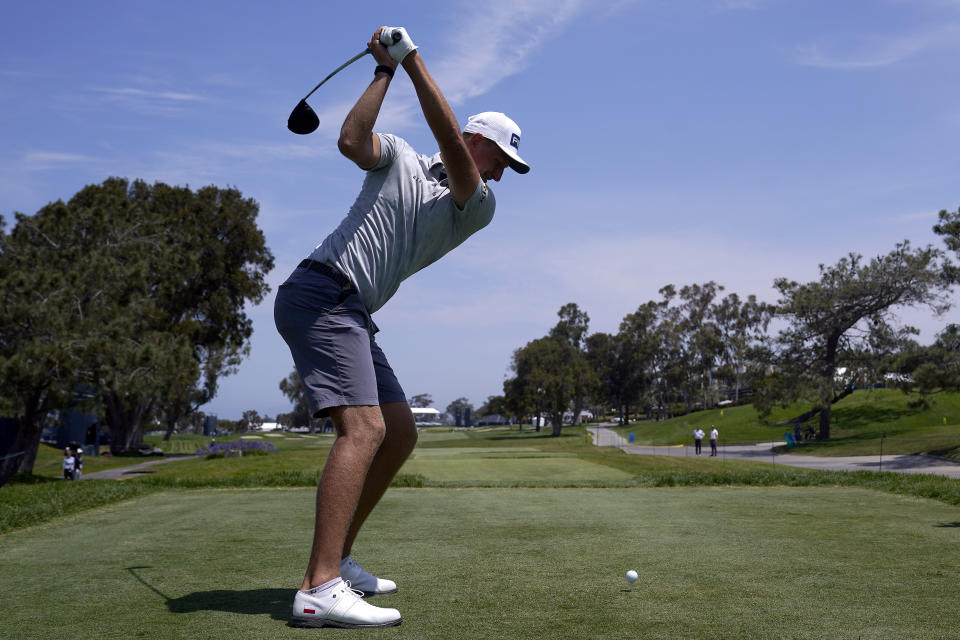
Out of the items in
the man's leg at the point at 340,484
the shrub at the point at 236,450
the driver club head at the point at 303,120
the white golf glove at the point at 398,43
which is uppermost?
the white golf glove at the point at 398,43

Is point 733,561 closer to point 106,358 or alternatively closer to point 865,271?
point 106,358

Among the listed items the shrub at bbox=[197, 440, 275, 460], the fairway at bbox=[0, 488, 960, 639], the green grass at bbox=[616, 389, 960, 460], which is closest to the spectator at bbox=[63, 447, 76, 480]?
the shrub at bbox=[197, 440, 275, 460]

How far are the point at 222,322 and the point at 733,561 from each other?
136ft

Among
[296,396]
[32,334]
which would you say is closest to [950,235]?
[32,334]

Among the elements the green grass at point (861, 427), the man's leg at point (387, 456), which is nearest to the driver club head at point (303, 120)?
the man's leg at point (387, 456)

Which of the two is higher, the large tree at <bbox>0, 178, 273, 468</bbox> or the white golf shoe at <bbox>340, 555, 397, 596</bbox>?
the large tree at <bbox>0, 178, 273, 468</bbox>

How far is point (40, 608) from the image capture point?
3.36 meters

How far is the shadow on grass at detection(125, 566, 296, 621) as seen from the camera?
10.8 ft

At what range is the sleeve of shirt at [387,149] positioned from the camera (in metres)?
3.61

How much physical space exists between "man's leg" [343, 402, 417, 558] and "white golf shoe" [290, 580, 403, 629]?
2.80 feet

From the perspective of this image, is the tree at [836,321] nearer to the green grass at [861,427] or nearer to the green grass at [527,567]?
the green grass at [861,427]

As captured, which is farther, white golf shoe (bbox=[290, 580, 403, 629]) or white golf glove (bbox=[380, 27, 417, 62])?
white golf glove (bbox=[380, 27, 417, 62])

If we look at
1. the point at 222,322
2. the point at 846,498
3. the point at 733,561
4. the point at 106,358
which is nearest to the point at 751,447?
the point at 222,322

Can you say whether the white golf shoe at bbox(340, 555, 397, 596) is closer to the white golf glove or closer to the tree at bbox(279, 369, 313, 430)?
the white golf glove
